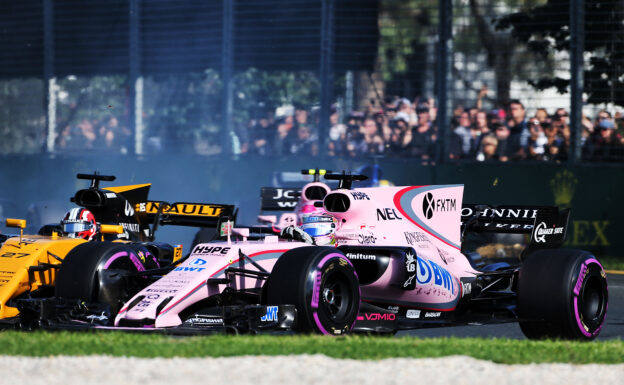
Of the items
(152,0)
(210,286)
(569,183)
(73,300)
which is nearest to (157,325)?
(210,286)

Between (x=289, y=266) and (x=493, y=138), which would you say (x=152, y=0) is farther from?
(x=289, y=266)

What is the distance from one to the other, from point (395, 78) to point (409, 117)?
743 mm

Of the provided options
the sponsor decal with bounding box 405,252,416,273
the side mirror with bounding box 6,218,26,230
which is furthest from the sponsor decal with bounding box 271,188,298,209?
the sponsor decal with bounding box 405,252,416,273

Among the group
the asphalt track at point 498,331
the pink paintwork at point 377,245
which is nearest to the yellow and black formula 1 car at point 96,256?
the pink paintwork at point 377,245

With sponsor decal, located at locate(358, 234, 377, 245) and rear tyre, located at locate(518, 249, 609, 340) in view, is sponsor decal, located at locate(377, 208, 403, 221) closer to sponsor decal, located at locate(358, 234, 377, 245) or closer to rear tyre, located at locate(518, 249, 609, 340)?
sponsor decal, located at locate(358, 234, 377, 245)

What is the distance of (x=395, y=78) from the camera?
17.7 m

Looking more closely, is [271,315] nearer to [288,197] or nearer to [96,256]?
[96,256]

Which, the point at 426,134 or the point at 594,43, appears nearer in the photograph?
the point at 594,43

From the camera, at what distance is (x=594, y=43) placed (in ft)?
52.9

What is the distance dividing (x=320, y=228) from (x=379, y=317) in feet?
3.63

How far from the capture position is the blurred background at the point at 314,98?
634 inches

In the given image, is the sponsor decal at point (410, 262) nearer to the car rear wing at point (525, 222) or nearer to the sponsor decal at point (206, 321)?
the sponsor decal at point (206, 321)

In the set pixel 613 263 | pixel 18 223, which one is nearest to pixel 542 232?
pixel 18 223

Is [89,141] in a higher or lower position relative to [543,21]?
lower
